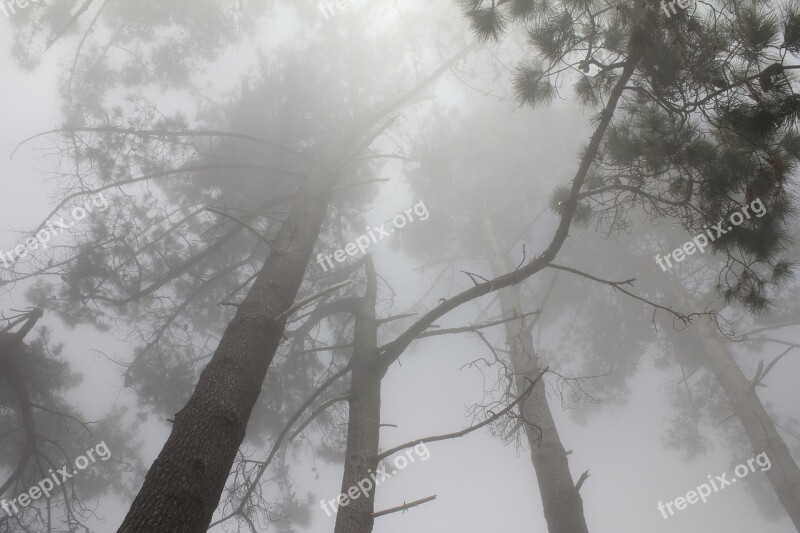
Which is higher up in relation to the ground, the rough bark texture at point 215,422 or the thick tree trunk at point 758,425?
the thick tree trunk at point 758,425

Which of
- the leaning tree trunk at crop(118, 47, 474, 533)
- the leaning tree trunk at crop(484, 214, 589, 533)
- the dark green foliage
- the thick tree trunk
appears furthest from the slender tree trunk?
the thick tree trunk

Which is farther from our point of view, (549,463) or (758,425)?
(758,425)

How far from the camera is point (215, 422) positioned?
8.16ft

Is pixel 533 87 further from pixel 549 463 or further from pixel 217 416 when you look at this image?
pixel 549 463

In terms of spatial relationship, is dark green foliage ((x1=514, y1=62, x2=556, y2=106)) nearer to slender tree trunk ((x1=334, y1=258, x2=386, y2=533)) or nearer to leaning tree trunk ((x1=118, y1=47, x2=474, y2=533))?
leaning tree trunk ((x1=118, y1=47, x2=474, y2=533))

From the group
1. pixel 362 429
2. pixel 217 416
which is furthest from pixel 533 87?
pixel 217 416

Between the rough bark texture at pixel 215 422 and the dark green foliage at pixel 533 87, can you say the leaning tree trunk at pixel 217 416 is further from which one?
the dark green foliage at pixel 533 87

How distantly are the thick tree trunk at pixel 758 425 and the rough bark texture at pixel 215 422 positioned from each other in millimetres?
8909

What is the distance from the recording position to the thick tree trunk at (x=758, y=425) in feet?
23.9

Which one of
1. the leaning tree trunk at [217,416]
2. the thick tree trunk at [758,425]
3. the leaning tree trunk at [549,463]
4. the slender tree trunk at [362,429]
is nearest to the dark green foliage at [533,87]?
the leaning tree trunk at [549,463]

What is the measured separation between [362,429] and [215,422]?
4.47 ft

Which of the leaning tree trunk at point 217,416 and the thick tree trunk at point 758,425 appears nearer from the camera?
the leaning tree trunk at point 217,416

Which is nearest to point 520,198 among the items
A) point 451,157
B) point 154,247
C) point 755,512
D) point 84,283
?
point 451,157

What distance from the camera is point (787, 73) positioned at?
2.39 meters
